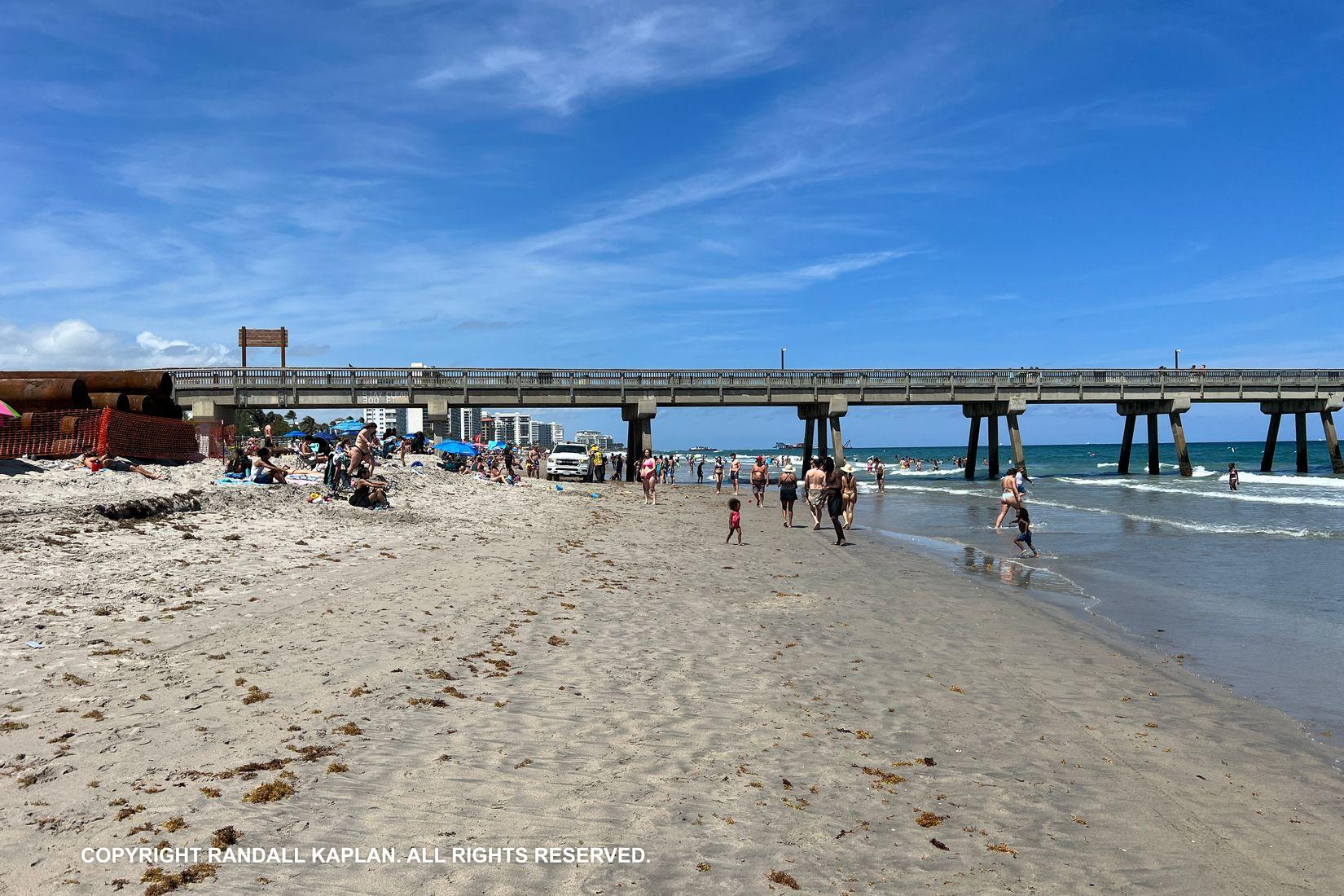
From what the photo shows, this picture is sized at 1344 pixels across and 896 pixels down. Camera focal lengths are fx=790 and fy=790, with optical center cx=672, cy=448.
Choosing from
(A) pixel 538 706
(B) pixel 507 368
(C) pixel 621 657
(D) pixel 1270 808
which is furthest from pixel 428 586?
(B) pixel 507 368

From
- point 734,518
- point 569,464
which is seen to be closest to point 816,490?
point 734,518

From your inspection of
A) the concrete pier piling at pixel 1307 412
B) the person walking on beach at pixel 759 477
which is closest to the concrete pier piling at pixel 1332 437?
the concrete pier piling at pixel 1307 412

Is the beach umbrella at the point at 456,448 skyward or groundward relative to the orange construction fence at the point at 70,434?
groundward

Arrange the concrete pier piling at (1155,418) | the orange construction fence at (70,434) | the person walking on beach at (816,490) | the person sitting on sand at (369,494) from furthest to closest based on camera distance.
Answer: the concrete pier piling at (1155,418) < the person walking on beach at (816,490) < the orange construction fence at (70,434) < the person sitting on sand at (369,494)

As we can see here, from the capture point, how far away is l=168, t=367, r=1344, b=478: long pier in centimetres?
3594

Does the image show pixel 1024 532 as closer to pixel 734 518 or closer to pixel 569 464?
pixel 734 518

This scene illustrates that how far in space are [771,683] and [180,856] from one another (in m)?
4.36

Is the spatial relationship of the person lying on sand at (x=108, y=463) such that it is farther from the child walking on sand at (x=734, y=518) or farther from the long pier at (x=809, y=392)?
the long pier at (x=809, y=392)

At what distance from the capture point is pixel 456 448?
113ft

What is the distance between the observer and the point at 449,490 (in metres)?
23.0

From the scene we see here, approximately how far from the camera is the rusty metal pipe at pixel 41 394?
1819 cm

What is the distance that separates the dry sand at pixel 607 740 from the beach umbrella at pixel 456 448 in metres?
23.7

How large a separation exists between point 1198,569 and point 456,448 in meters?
27.7

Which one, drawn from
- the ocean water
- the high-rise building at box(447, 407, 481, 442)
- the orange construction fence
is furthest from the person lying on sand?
the high-rise building at box(447, 407, 481, 442)
